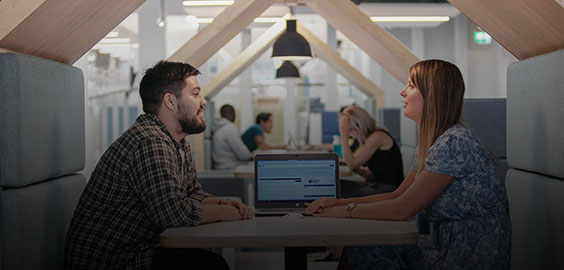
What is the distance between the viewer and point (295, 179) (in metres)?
2.81

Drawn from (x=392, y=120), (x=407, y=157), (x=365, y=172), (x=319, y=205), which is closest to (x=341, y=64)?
(x=392, y=120)

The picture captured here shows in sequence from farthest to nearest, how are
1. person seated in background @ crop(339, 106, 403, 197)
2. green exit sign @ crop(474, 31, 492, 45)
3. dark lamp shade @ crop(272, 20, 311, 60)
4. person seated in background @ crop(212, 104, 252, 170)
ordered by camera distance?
green exit sign @ crop(474, 31, 492, 45)
person seated in background @ crop(212, 104, 252, 170)
dark lamp shade @ crop(272, 20, 311, 60)
person seated in background @ crop(339, 106, 403, 197)

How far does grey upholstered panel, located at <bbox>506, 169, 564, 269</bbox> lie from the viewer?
7.71ft

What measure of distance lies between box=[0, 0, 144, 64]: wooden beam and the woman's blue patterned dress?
1591 mm

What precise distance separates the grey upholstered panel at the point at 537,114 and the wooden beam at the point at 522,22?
0.24 feet

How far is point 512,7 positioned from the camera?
240cm

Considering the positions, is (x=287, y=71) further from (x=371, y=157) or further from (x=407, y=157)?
(x=371, y=157)

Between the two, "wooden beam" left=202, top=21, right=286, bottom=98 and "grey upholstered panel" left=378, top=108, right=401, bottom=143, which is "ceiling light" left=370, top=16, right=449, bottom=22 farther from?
"grey upholstered panel" left=378, top=108, right=401, bottom=143

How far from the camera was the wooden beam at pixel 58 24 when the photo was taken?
84.2 inches

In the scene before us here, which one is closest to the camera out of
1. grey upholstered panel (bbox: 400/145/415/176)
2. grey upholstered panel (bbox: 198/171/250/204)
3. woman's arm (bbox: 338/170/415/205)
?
woman's arm (bbox: 338/170/415/205)

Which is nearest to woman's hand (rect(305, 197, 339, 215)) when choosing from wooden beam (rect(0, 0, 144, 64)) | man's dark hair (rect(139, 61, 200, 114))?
man's dark hair (rect(139, 61, 200, 114))

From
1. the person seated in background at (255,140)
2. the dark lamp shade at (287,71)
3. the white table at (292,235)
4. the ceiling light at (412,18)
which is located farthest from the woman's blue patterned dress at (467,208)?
the ceiling light at (412,18)

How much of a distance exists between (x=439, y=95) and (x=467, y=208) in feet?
1.58

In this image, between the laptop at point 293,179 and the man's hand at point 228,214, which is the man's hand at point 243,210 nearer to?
the man's hand at point 228,214
